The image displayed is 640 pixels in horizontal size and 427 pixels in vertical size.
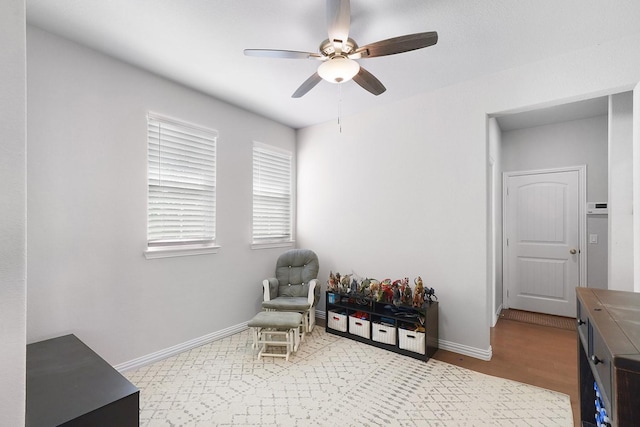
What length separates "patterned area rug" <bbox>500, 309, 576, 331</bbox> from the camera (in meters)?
3.75

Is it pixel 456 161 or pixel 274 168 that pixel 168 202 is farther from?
pixel 456 161

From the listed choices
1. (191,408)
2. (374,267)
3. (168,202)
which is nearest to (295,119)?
(168,202)

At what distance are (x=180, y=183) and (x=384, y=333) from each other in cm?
259

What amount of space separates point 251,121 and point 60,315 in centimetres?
268

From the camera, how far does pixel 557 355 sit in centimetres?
292

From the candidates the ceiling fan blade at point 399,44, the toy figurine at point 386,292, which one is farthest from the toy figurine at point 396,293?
the ceiling fan blade at point 399,44

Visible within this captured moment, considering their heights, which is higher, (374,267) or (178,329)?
(374,267)

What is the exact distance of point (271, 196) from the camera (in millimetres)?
4031

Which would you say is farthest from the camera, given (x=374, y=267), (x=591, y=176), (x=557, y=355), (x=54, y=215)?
(x=591, y=176)

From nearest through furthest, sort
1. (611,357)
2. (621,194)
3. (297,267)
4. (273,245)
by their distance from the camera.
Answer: (611,357) → (621,194) → (297,267) → (273,245)

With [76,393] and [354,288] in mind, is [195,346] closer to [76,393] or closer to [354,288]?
[76,393]

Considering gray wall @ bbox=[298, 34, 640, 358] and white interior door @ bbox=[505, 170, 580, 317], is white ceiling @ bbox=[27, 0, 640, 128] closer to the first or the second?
gray wall @ bbox=[298, 34, 640, 358]

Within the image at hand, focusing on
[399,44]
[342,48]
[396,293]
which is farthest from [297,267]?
[399,44]

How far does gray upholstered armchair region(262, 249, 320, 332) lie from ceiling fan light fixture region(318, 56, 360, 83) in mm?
2290
